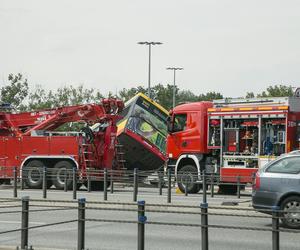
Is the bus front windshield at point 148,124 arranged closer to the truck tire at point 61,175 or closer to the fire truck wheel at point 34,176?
the truck tire at point 61,175

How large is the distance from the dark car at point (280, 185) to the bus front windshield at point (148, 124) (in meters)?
16.9

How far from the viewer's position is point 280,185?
1426 centimetres

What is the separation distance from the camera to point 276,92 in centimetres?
9238

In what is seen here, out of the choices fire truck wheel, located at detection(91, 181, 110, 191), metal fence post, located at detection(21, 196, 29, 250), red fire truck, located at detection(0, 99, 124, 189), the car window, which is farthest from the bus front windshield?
metal fence post, located at detection(21, 196, 29, 250)

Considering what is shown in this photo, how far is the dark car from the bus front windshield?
16942mm

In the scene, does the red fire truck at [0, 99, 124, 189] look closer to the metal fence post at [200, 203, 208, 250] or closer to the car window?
the car window

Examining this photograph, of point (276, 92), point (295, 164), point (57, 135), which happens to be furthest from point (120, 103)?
point (276, 92)

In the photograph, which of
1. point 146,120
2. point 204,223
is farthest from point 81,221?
point 146,120

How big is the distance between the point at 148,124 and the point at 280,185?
17837 millimetres

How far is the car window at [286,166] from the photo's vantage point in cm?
1441

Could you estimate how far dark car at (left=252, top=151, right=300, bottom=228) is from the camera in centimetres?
1415

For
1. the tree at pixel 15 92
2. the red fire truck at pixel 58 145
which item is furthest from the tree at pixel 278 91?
the red fire truck at pixel 58 145

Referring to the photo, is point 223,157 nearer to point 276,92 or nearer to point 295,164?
point 295,164

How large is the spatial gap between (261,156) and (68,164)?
24.3 ft
